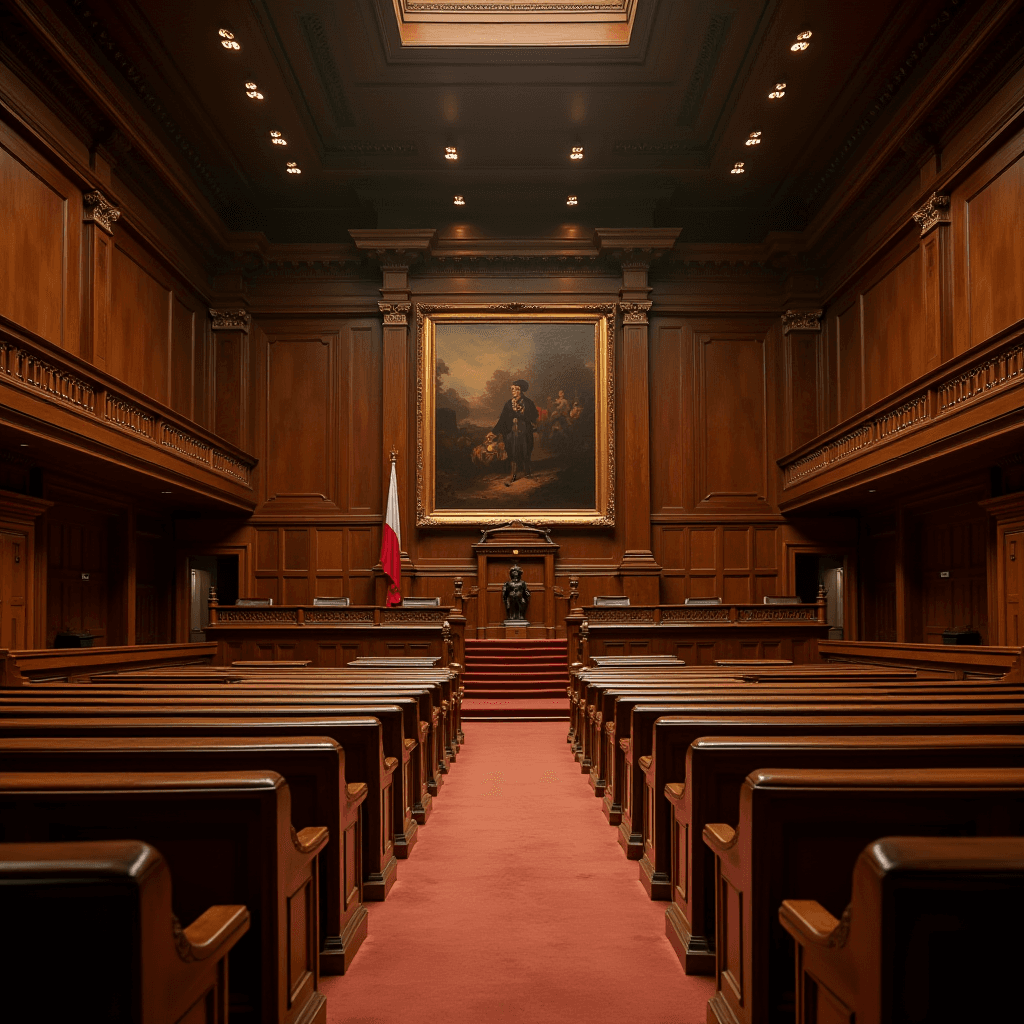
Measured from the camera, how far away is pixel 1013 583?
1035 cm

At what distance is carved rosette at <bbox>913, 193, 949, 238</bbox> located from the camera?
40.0ft

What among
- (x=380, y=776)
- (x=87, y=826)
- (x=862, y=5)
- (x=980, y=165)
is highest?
(x=862, y=5)

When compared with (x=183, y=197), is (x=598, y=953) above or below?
below

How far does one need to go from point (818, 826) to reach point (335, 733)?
1870 mm

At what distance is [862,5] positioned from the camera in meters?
11.4

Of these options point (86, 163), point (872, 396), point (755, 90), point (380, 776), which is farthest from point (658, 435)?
point (380, 776)

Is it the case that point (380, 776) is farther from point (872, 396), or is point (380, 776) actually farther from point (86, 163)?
point (872, 396)

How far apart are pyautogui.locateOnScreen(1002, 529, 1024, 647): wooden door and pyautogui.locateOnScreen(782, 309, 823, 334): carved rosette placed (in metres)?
7.19

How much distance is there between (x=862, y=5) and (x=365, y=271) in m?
9.24

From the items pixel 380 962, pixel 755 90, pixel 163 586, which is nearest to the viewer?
pixel 380 962

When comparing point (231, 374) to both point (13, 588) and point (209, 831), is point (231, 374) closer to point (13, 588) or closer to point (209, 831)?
point (13, 588)

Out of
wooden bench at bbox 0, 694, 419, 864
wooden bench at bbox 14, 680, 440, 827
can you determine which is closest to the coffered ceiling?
wooden bench at bbox 14, 680, 440, 827

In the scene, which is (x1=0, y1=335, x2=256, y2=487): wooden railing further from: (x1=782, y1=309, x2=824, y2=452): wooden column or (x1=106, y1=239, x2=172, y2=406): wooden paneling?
(x1=782, y1=309, x2=824, y2=452): wooden column

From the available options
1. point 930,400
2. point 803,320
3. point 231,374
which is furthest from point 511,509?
point 930,400
